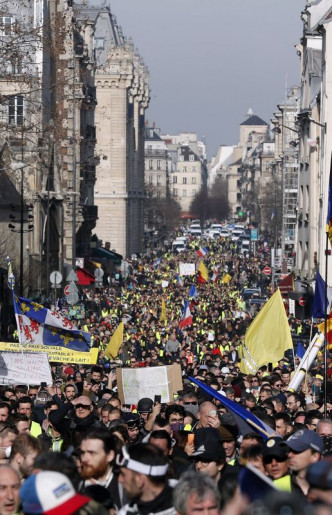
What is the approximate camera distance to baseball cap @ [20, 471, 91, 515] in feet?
18.5

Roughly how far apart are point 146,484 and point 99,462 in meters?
1.15

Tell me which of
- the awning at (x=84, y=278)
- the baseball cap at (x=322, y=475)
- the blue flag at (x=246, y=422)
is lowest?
the awning at (x=84, y=278)

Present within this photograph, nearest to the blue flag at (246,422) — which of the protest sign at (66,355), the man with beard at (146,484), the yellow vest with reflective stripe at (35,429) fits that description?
the yellow vest with reflective stripe at (35,429)

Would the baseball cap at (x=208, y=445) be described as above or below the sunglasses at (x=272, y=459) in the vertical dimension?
below

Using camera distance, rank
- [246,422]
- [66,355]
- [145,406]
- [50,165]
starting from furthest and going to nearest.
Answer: [50,165]
[66,355]
[145,406]
[246,422]

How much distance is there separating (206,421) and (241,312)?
121ft

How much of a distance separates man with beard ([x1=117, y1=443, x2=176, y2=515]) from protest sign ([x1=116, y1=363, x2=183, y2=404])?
1075 centimetres

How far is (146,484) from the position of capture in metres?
6.72

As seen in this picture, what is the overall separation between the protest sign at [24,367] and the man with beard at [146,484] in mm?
11654

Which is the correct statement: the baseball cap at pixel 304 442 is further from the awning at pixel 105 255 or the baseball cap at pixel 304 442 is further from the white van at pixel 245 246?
the white van at pixel 245 246

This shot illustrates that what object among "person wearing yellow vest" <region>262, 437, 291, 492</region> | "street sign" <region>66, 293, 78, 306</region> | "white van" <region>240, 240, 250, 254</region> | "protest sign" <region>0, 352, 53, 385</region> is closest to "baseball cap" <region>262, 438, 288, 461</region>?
"person wearing yellow vest" <region>262, 437, 291, 492</region>

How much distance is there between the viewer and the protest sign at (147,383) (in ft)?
57.8

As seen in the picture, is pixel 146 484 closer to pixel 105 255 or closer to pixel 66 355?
pixel 66 355

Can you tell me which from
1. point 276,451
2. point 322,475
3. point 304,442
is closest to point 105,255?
point 304,442
